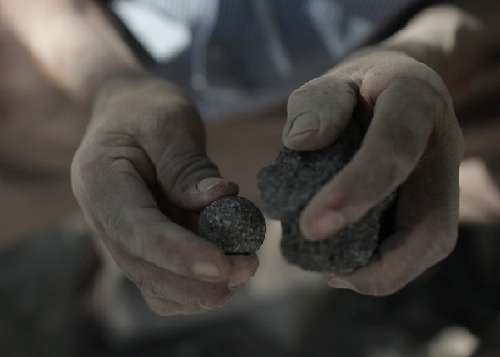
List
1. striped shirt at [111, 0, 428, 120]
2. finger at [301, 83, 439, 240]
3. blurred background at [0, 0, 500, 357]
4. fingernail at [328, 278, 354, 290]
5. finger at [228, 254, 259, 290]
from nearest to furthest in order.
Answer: finger at [301, 83, 439, 240] < finger at [228, 254, 259, 290] < fingernail at [328, 278, 354, 290] < striped shirt at [111, 0, 428, 120] < blurred background at [0, 0, 500, 357]

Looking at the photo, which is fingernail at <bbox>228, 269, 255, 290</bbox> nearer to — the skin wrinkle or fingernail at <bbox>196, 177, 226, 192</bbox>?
the skin wrinkle

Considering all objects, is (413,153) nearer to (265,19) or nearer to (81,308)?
(265,19)

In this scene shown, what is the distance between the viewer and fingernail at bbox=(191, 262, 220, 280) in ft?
2.50

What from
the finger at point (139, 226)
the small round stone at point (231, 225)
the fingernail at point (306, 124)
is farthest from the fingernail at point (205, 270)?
the fingernail at point (306, 124)

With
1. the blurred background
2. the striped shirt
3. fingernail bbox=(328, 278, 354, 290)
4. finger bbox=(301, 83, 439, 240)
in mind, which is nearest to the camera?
finger bbox=(301, 83, 439, 240)

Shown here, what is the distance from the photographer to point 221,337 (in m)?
2.12

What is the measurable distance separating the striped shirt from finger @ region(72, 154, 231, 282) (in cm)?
69

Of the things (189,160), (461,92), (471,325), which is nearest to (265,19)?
(461,92)

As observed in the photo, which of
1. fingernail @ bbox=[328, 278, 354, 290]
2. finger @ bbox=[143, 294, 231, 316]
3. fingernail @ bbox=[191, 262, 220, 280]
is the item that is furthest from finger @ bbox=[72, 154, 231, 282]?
fingernail @ bbox=[328, 278, 354, 290]

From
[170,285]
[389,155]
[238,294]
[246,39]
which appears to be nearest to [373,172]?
[389,155]

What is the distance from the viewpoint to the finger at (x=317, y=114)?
78cm

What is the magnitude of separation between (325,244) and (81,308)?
5.35 feet

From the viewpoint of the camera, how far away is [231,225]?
87 centimetres

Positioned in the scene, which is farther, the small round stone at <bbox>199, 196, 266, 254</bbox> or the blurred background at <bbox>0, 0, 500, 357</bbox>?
the blurred background at <bbox>0, 0, 500, 357</bbox>
